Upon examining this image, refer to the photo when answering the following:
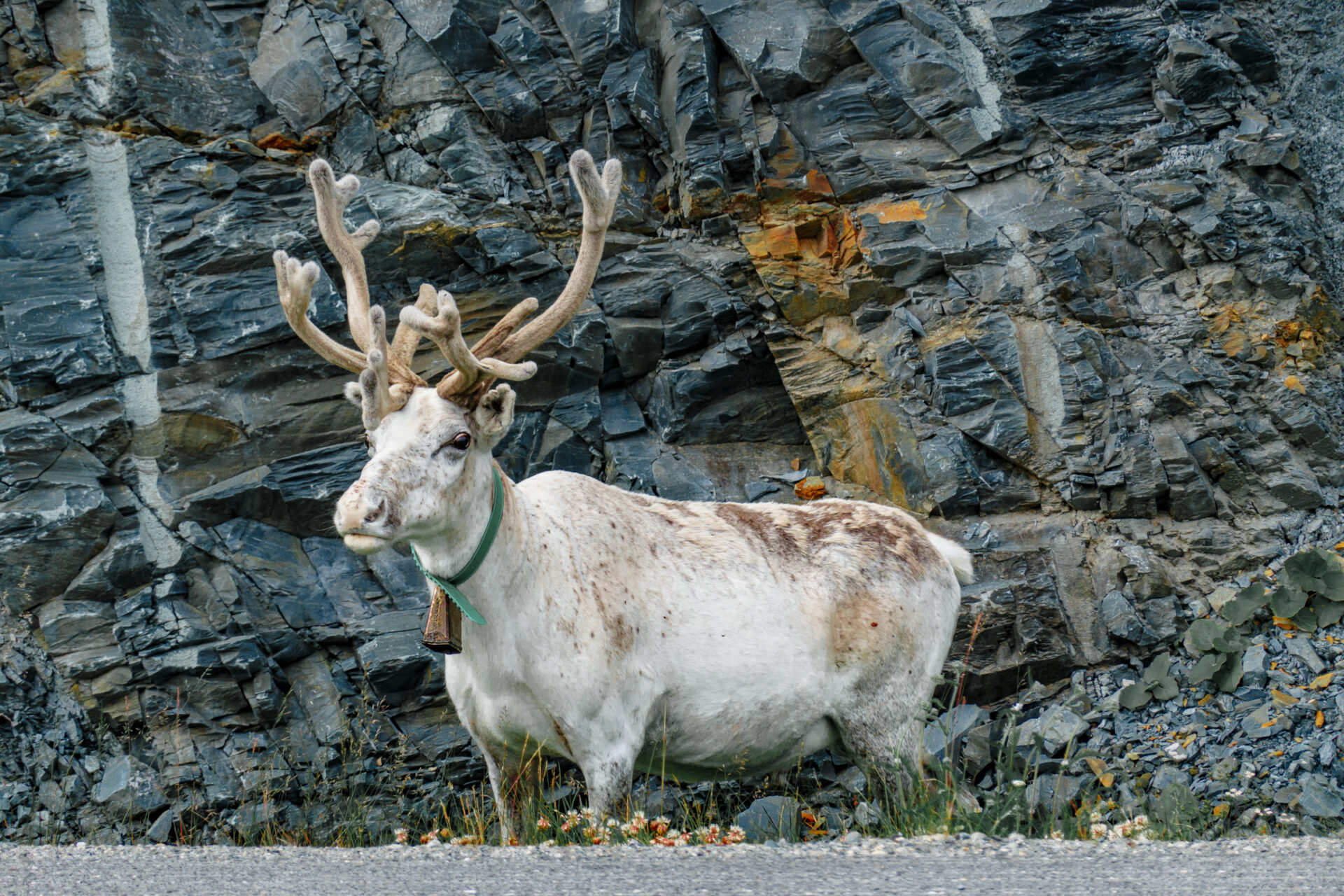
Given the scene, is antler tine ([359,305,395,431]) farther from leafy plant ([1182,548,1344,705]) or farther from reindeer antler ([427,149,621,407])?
leafy plant ([1182,548,1344,705])

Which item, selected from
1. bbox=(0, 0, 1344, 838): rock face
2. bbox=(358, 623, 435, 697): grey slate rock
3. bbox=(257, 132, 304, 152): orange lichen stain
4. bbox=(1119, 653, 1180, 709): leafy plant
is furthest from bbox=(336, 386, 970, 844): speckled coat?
bbox=(257, 132, 304, 152): orange lichen stain

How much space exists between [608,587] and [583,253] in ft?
5.81

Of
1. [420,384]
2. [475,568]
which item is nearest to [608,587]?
[475,568]

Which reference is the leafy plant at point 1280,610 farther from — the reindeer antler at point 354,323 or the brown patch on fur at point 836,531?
the reindeer antler at point 354,323

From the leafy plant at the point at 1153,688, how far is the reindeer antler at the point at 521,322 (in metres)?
5.29

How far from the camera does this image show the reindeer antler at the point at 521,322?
4789mm

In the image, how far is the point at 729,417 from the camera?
392 inches

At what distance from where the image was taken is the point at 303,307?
5.19m

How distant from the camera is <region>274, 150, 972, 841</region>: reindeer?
4.79 m

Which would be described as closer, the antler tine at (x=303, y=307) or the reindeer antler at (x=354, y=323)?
the reindeer antler at (x=354, y=323)

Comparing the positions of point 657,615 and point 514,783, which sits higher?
point 657,615

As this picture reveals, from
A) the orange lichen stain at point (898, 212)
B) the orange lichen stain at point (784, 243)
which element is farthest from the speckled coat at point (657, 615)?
the orange lichen stain at point (898, 212)

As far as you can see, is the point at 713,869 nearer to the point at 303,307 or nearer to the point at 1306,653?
the point at 303,307

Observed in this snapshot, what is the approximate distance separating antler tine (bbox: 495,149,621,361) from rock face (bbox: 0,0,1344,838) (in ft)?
13.1
